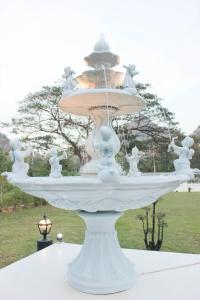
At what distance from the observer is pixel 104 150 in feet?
6.13

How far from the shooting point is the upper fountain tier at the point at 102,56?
2.73m

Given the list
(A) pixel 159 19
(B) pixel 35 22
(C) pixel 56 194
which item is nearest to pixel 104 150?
(C) pixel 56 194

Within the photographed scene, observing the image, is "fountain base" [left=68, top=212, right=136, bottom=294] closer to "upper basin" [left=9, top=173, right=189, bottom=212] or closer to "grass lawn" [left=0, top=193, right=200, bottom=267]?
"upper basin" [left=9, top=173, right=189, bottom=212]

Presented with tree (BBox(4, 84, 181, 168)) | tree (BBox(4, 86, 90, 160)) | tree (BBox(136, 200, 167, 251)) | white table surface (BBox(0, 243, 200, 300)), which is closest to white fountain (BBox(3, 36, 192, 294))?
white table surface (BBox(0, 243, 200, 300))

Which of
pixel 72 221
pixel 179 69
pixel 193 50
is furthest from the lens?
pixel 72 221

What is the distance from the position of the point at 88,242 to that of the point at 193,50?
162 inches

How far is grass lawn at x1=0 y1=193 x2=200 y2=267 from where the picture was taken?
5.26m

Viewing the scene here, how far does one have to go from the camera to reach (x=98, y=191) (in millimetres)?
2000

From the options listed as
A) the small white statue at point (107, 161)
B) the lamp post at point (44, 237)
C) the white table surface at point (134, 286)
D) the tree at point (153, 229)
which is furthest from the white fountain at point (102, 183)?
the tree at point (153, 229)

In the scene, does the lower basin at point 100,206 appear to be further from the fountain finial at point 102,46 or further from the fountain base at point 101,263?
the fountain finial at point 102,46

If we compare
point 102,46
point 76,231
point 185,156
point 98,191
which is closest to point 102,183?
point 98,191

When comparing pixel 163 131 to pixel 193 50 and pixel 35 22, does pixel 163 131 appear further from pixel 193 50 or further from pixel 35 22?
pixel 35 22

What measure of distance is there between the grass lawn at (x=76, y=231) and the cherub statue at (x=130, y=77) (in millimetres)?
3256

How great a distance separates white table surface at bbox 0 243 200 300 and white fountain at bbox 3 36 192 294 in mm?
129
